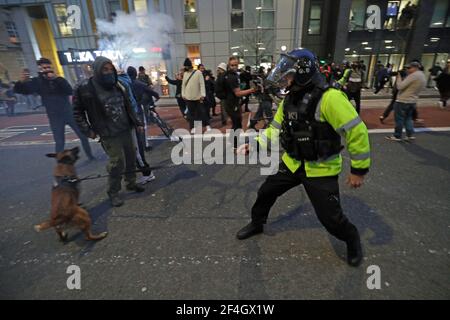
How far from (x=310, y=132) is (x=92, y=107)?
273cm

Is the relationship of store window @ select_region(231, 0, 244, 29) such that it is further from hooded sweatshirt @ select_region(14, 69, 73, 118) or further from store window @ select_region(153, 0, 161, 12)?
hooded sweatshirt @ select_region(14, 69, 73, 118)

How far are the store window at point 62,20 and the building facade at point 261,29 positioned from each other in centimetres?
6

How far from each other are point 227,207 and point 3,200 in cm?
360

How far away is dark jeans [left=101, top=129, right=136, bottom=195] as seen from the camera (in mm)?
3312

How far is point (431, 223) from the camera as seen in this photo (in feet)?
8.99

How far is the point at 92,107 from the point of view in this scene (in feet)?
10.2

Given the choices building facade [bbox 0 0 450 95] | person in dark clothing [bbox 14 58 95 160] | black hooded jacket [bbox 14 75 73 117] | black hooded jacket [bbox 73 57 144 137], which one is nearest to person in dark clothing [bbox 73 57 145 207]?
black hooded jacket [bbox 73 57 144 137]

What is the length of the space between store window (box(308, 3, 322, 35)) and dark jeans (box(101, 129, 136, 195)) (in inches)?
731

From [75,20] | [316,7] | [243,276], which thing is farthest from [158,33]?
[243,276]

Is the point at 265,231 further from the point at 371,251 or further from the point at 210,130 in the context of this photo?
the point at 210,130

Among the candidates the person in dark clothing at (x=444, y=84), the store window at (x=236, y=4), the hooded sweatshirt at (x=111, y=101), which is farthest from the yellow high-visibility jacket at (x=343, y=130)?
the store window at (x=236, y=4)

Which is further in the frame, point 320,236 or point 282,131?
point 320,236

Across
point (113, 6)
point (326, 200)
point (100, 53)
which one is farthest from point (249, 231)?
point (113, 6)

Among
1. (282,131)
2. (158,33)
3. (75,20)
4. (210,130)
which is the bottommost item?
(210,130)
